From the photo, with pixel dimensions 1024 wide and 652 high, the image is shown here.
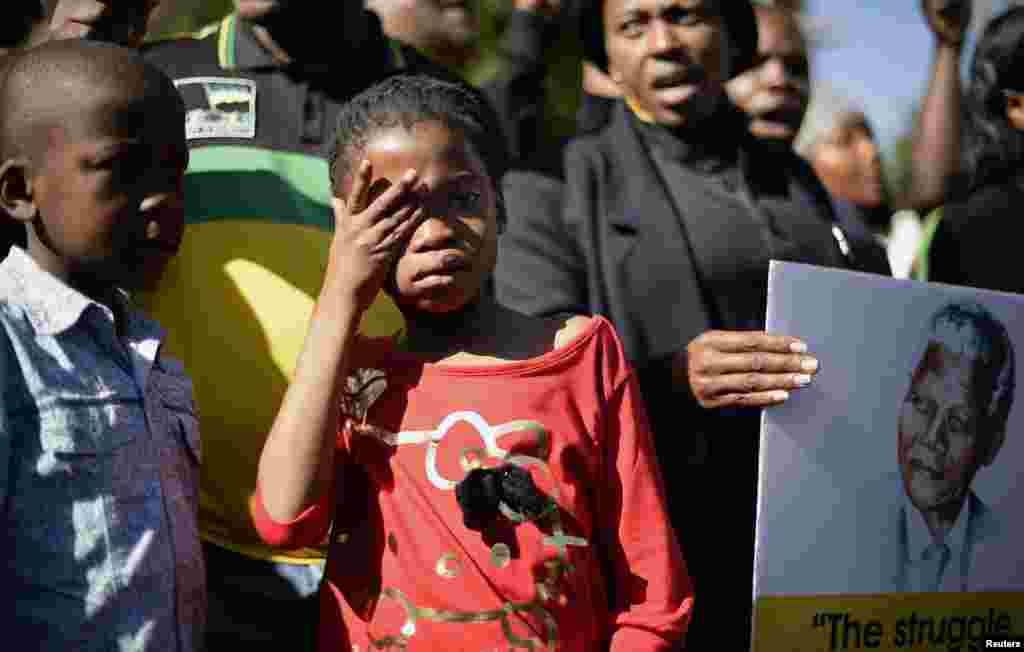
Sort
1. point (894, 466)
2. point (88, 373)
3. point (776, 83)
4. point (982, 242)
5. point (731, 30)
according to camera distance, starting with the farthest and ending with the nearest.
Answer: point (776, 83) < point (982, 242) < point (731, 30) < point (894, 466) < point (88, 373)

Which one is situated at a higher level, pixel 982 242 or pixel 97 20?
pixel 97 20

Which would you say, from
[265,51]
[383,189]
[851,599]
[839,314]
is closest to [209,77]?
[265,51]

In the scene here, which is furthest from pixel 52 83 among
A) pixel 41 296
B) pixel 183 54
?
pixel 183 54

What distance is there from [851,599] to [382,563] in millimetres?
975

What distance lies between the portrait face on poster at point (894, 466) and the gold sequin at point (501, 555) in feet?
1.88

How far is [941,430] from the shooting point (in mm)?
2568

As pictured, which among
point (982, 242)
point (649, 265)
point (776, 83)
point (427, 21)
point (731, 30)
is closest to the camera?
point (649, 265)

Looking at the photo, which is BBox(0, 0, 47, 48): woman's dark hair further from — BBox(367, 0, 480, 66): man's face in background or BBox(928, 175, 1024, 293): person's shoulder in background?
BBox(928, 175, 1024, 293): person's shoulder in background

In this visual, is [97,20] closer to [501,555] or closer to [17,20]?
[17,20]

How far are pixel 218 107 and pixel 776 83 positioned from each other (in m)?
2.16

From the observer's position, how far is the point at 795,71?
164 inches

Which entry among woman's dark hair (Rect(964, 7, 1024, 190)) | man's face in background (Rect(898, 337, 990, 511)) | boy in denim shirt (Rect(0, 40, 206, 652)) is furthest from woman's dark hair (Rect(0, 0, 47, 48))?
woman's dark hair (Rect(964, 7, 1024, 190))

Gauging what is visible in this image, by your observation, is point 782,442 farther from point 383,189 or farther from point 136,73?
point 136,73

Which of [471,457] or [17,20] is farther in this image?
[17,20]
